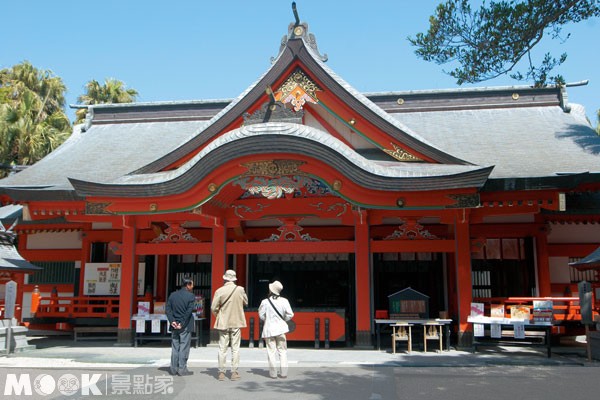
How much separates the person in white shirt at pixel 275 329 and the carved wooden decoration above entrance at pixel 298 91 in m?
5.35

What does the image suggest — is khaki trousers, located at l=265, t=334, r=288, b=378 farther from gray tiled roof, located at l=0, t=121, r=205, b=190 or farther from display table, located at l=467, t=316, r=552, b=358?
gray tiled roof, located at l=0, t=121, r=205, b=190

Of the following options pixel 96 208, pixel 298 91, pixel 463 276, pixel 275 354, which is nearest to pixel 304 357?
pixel 275 354

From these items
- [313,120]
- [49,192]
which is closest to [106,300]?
[49,192]

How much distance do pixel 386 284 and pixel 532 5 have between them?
8422mm

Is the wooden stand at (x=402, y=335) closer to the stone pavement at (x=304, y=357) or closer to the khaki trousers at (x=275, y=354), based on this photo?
the stone pavement at (x=304, y=357)

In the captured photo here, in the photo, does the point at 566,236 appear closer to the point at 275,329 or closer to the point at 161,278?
the point at 275,329

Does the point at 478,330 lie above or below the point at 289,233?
below

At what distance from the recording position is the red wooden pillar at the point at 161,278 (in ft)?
50.3

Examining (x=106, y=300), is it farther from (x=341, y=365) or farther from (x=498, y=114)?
(x=498, y=114)

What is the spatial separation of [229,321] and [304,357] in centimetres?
289

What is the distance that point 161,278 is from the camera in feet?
50.6

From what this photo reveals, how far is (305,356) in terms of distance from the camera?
10.7m

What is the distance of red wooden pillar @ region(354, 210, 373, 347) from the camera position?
11664 mm

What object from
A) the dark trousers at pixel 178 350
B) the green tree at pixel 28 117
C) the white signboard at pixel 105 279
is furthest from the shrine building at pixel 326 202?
the green tree at pixel 28 117
